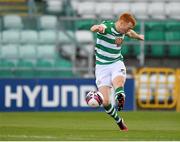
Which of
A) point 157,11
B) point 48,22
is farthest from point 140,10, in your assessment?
point 48,22

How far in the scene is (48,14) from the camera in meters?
23.7

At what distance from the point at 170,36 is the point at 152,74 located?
2.05 meters

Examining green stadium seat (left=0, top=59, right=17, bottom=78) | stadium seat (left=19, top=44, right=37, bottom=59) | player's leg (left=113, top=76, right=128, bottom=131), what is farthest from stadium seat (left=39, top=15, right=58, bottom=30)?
player's leg (left=113, top=76, right=128, bottom=131)

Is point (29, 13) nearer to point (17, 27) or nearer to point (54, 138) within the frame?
point (17, 27)

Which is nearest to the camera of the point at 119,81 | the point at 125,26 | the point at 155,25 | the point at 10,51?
the point at 125,26

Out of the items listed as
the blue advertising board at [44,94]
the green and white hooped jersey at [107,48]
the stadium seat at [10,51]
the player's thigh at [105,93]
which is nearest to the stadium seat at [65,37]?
the stadium seat at [10,51]

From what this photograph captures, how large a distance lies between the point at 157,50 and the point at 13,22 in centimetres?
407

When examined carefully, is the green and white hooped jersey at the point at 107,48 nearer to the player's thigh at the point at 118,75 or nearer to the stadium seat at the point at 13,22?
the player's thigh at the point at 118,75

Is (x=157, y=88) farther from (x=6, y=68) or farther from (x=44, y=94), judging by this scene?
(x=6, y=68)

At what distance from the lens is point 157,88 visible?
68.2 ft

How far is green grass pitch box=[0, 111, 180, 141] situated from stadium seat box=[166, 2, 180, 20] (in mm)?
5150

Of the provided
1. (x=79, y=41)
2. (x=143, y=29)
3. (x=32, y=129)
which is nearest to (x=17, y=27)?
(x=79, y=41)

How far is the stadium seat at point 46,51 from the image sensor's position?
68.6 feet

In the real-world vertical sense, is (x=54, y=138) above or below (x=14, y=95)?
above
